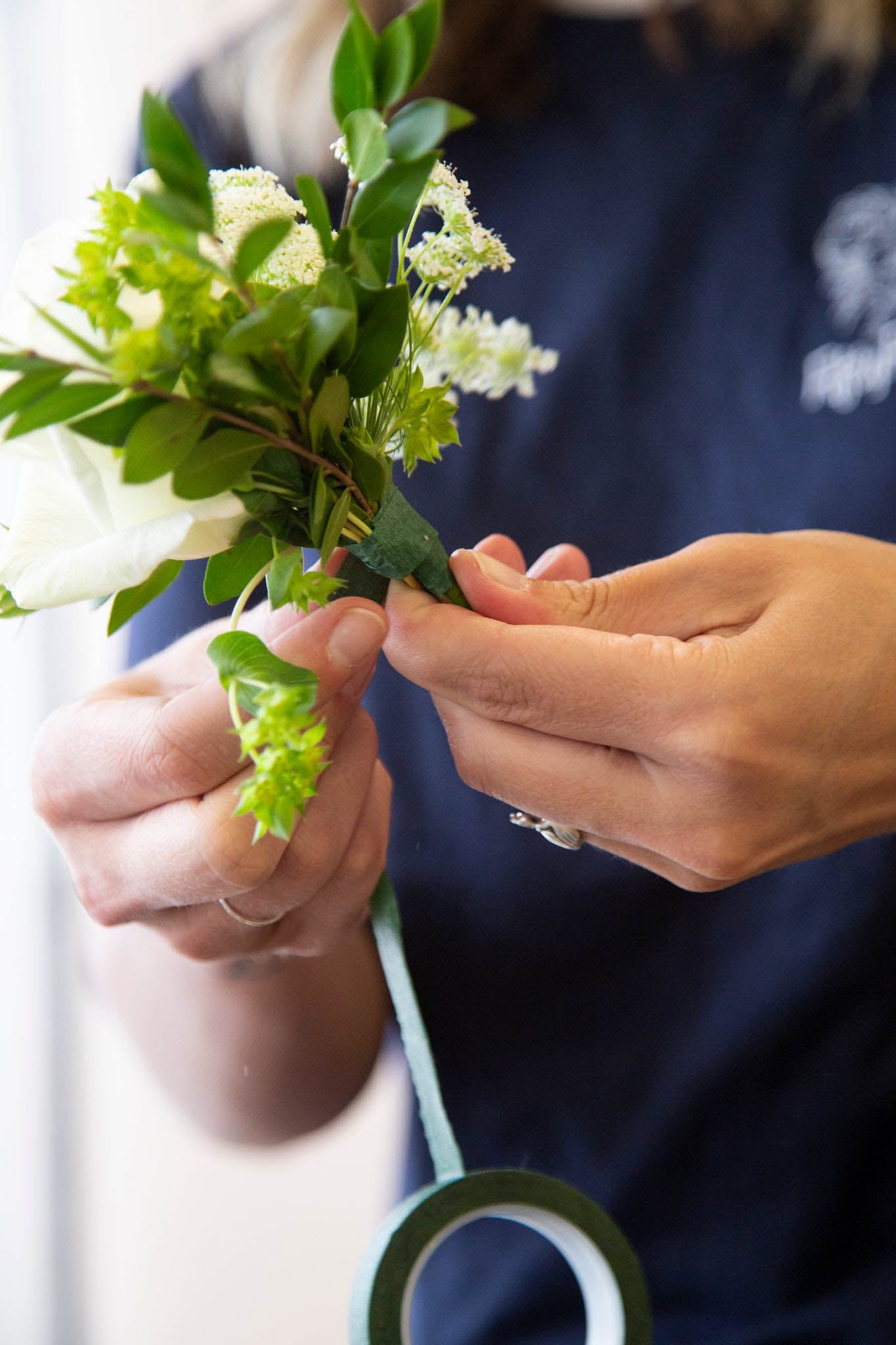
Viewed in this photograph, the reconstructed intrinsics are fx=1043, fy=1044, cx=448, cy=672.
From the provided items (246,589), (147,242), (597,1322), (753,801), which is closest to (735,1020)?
→ (597,1322)

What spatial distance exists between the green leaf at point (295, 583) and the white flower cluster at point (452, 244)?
0.11 meters

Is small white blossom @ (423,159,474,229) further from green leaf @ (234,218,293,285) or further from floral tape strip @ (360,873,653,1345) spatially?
floral tape strip @ (360,873,653,1345)

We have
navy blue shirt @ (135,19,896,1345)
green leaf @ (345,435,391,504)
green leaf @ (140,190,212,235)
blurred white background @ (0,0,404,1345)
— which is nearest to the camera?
green leaf @ (140,190,212,235)

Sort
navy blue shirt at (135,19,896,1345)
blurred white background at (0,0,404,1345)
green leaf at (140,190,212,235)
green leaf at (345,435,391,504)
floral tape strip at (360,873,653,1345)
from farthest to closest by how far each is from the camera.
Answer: blurred white background at (0,0,404,1345)
navy blue shirt at (135,19,896,1345)
floral tape strip at (360,873,653,1345)
green leaf at (345,435,391,504)
green leaf at (140,190,212,235)

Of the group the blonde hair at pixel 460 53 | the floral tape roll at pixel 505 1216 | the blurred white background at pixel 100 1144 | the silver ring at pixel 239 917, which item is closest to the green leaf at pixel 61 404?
the silver ring at pixel 239 917

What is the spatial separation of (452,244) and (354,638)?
140 mm

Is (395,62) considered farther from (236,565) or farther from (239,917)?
(239,917)

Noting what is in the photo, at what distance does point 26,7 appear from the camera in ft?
3.43

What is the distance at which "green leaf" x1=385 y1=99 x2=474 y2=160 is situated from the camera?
0.86 feet

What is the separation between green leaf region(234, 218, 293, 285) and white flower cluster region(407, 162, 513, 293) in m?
0.11

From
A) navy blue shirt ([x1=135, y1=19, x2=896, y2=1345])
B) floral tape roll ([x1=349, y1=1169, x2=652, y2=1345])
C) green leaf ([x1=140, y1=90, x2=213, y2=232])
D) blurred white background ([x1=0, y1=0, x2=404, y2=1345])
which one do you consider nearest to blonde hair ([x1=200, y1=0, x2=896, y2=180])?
navy blue shirt ([x1=135, y1=19, x2=896, y2=1345])

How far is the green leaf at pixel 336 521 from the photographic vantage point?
13.0 inches

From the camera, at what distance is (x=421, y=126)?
0.27 meters

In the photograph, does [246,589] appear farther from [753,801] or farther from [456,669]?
[753,801]
